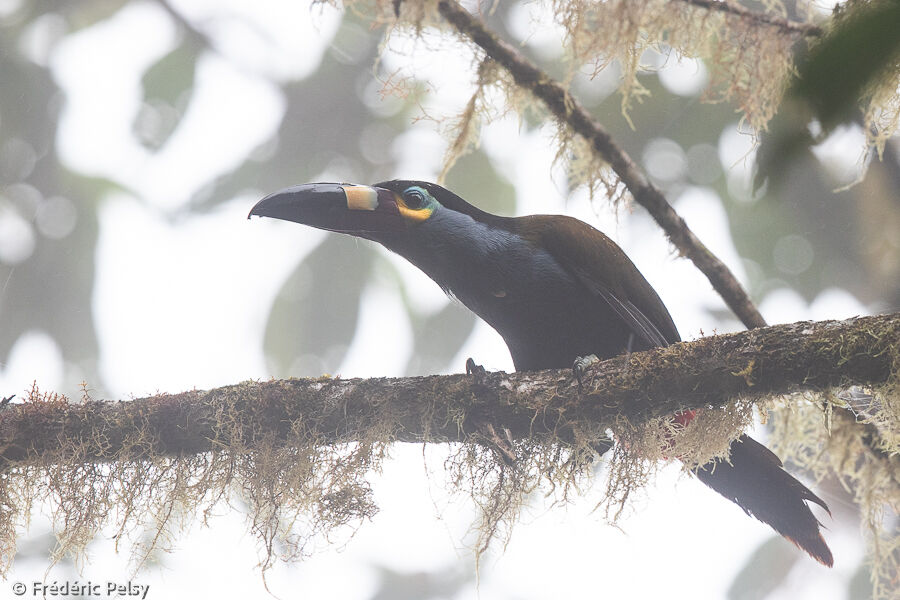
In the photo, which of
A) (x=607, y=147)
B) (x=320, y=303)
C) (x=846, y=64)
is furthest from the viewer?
(x=320, y=303)

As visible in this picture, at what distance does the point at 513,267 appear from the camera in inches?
99.7

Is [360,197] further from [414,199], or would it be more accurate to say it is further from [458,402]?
[458,402]

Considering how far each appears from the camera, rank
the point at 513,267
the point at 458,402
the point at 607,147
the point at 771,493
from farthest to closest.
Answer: the point at 607,147 → the point at 513,267 → the point at 771,493 → the point at 458,402

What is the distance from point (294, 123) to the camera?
19.0 feet

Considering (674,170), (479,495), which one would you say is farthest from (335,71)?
(479,495)

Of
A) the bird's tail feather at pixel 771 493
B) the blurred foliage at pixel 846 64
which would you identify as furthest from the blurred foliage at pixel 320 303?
the blurred foliage at pixel 846 64

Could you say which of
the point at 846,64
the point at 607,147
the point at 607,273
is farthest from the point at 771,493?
the point at 846,64

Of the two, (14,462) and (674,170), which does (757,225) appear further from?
(14,462)

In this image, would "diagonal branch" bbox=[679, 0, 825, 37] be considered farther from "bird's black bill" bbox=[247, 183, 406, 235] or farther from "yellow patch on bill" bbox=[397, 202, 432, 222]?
"bird's black bill" bbox=[247, 183, 406, 235]

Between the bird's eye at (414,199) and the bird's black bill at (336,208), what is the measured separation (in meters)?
0.05

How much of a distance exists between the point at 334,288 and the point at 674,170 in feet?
8.03

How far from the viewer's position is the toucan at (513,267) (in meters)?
2.53

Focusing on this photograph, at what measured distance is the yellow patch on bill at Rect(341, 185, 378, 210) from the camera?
2539 millimetres

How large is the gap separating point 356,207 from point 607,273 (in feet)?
2.82
